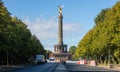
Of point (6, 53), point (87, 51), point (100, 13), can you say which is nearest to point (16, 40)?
point (6, 53)

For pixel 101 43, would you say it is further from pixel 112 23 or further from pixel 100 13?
pixel 100 13

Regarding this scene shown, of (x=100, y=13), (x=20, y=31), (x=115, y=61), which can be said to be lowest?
(x=115, y=61)

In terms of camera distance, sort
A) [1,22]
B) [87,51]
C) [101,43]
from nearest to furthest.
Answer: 1. [1,22]
2. [101,43]
3. [87,51]

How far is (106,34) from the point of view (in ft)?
331

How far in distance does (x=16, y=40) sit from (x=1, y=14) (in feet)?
65.8

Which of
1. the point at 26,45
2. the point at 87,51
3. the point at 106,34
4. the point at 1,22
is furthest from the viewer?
the point at 87,51

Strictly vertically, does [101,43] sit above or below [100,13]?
below

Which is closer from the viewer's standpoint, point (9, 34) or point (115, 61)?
point (9, 34)

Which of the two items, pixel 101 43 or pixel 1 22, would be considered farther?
pixel 101 43

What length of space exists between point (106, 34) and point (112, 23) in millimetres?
5062

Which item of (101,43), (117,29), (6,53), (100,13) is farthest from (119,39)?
(100,13)

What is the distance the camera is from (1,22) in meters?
83.2

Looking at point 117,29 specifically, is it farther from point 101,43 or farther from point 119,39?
point 101,43

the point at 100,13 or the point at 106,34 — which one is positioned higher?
the point at 100,13
